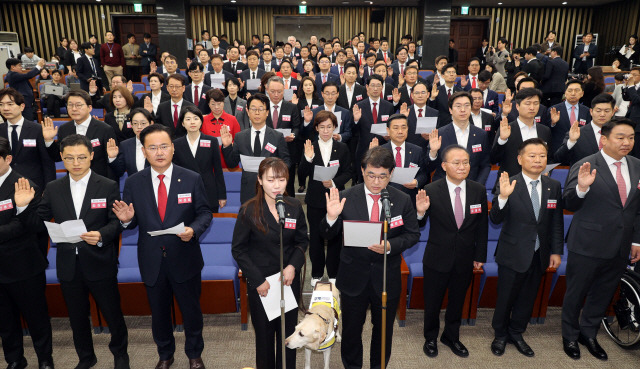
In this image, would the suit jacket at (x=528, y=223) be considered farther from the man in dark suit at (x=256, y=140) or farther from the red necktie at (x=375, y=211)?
the man in dark suit at (x=256, y=140)

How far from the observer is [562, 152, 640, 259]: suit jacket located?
292cm

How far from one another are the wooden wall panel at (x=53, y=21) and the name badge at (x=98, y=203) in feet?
44.4

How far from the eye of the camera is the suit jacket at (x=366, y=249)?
2.57 metres

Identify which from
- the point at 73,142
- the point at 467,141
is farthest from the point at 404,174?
the point at 73,142

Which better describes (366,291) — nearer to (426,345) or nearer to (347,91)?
(426,345)

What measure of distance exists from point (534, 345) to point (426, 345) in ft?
2.81

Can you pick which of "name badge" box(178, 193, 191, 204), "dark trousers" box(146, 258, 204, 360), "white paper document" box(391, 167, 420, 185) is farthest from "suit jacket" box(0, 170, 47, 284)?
"white paper document" box(391, 167, 420, 185)

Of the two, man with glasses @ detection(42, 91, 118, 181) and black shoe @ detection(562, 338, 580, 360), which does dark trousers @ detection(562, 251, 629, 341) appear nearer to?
black shoe @ detection(562, 338, 580, 360)

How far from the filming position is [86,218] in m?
2.63

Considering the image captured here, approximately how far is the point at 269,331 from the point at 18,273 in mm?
1645

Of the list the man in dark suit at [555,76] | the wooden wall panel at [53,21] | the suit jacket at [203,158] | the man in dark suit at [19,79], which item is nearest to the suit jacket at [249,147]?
the suit jacket at [203,158]

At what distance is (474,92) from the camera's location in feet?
16.9

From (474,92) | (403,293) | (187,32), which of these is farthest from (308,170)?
(187,32)

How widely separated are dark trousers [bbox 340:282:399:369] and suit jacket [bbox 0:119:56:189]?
117 inches
